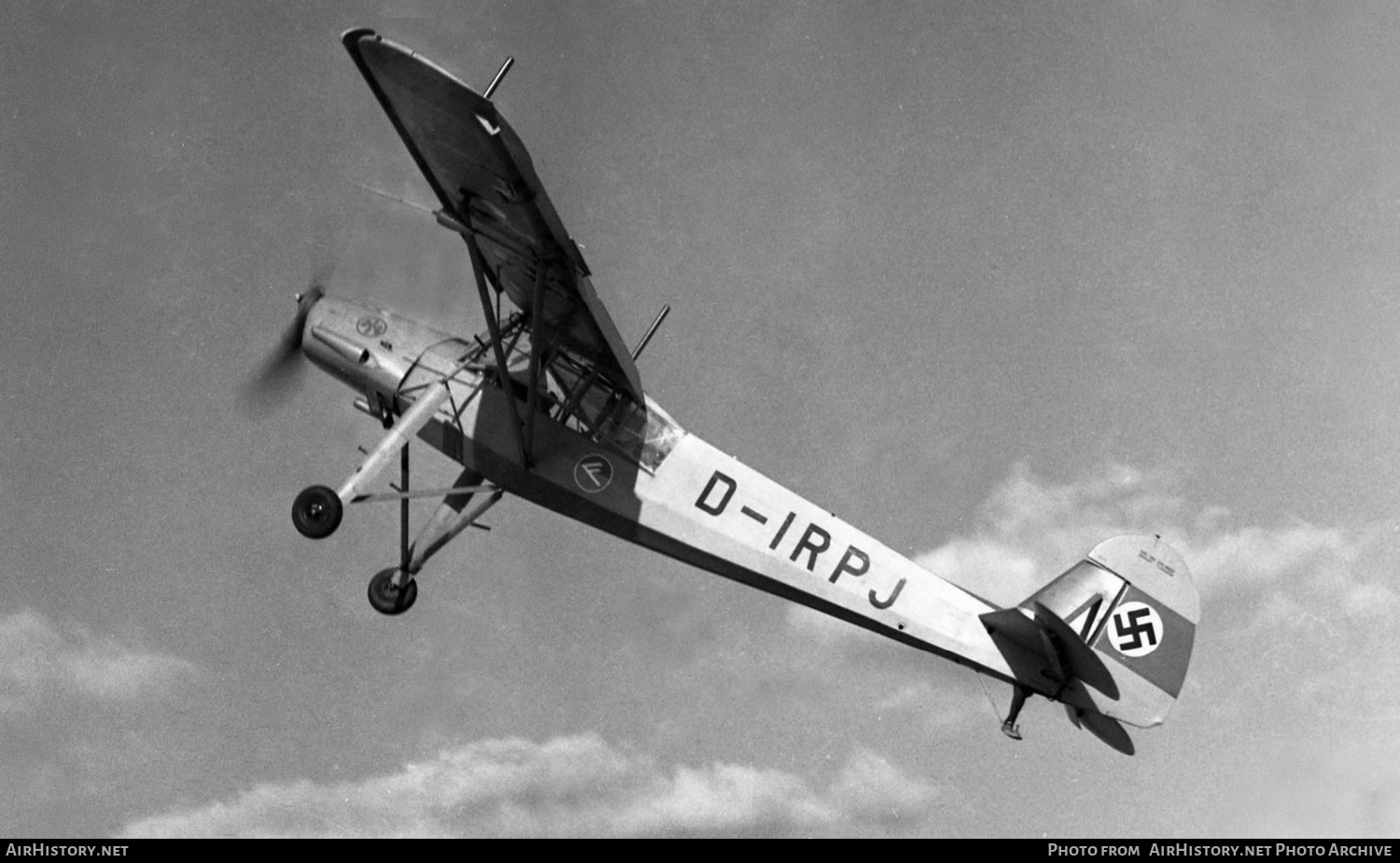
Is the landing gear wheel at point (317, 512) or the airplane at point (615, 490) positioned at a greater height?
the airplane at point (615, 490)

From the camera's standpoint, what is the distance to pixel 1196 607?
1258cm

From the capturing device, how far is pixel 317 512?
12.6 metres

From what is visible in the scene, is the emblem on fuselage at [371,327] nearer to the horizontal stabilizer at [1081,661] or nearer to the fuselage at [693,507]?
the fuselage at [693,507]

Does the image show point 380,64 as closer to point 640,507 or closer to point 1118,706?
point 640,507

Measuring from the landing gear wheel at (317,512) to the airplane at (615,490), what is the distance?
0.02 m

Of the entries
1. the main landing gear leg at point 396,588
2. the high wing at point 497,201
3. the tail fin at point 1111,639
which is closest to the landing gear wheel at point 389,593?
the main landing gear leg at point 396,588

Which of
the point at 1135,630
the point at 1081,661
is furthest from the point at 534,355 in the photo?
the point at 1135,630

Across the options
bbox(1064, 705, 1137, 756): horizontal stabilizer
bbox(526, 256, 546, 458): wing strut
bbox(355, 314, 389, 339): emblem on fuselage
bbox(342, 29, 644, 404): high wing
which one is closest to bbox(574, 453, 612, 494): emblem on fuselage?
bbox(526, 256, 546, 458): wing strut

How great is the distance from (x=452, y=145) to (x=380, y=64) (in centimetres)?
101

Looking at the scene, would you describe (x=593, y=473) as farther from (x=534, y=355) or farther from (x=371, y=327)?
(x=371, y=327)

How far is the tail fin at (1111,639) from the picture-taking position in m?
12.3

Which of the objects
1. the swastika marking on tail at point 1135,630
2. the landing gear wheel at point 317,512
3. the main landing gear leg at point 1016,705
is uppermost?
the swastika marking on tail at point 1135,630

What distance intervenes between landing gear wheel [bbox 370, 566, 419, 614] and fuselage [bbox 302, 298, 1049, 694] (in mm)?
1544
